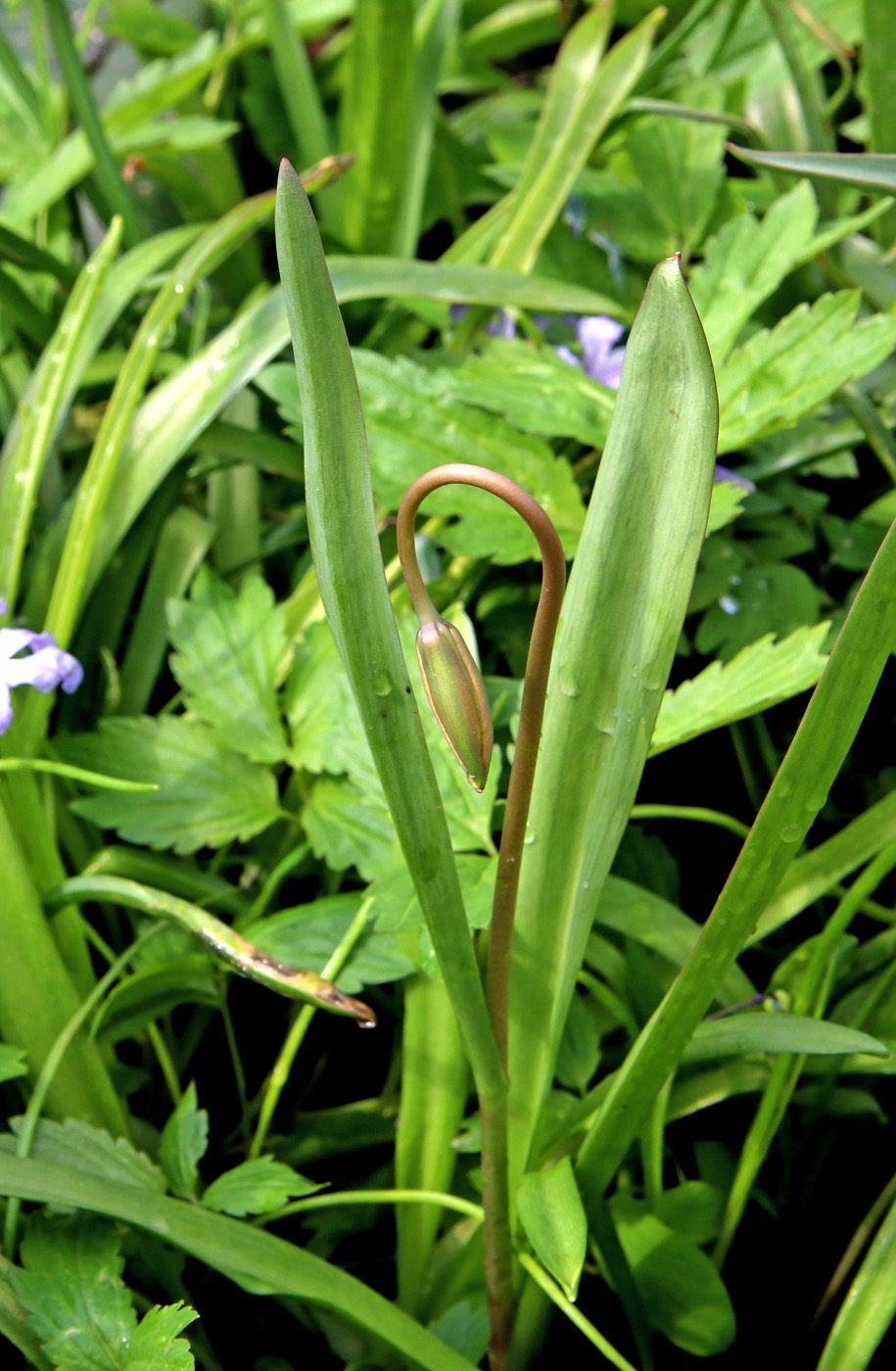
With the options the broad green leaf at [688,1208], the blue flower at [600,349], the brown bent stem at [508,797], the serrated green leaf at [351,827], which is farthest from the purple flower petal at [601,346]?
the broad green leaf at [688,1208]

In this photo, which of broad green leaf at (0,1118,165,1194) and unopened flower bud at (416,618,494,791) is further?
broad green leaf at (0,1118,165,1194)

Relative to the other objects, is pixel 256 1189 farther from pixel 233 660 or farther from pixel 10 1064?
pixel 233 660

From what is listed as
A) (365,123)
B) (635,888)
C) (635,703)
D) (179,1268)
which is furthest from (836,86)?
(179,1268)

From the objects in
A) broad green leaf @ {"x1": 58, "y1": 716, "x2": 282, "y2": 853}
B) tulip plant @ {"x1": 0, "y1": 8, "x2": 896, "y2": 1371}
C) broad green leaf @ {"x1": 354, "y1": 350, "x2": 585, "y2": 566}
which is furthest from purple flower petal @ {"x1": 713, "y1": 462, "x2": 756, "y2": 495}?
broad green leaf @ {"x1": 58, "y1": 716, "x2": 282, "y2": 853}

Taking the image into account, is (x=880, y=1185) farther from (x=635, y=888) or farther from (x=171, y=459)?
(x=171, y=459)

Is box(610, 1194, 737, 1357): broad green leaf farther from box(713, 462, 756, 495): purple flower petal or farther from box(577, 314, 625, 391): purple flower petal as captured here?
box(577, 314, 625, 391): purple flower petal

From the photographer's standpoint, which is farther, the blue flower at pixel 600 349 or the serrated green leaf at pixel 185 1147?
the blue flower at pixel 600 349

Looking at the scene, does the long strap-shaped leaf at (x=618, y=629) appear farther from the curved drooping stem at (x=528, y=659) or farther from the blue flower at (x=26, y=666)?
the blue flower at (x=26, y=666)
